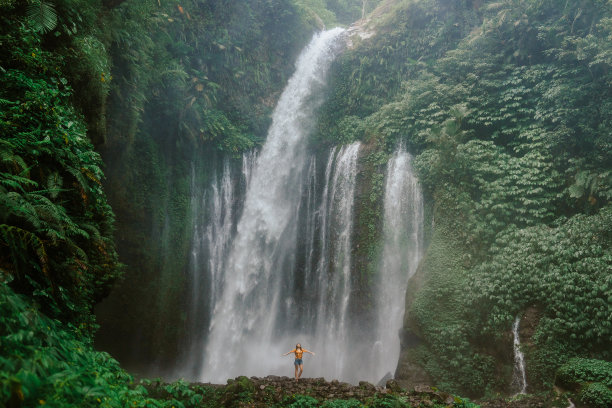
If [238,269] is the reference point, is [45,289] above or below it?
below

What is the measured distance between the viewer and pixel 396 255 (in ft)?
39.0

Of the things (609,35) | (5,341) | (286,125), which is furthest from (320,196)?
(5,341)

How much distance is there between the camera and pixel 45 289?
370 cm

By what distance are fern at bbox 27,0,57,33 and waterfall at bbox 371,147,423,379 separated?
35.0ft

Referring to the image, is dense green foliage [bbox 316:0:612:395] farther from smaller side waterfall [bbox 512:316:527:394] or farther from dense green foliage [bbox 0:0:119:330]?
dense green foliage [bbox 0:0:119:330]

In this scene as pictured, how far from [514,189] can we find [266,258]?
10496mm

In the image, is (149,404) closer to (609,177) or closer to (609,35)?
(609,177)

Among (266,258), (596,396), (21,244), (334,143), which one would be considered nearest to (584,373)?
(596,396)

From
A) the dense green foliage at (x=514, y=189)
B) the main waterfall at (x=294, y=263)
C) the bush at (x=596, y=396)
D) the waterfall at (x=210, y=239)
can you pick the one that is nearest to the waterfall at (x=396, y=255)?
the main waterfall at (x=294, y=263)

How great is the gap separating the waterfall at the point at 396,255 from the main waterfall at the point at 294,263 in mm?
37

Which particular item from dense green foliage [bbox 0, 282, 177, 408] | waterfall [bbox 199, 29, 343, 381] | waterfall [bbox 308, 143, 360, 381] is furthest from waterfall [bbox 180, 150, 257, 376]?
→ dense green foliage [bbox 0, 282, 177, 408]

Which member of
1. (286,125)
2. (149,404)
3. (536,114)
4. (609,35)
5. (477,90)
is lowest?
(149,404)

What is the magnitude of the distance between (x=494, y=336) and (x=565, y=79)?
783 cm

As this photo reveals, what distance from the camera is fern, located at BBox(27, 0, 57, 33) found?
5.27m
